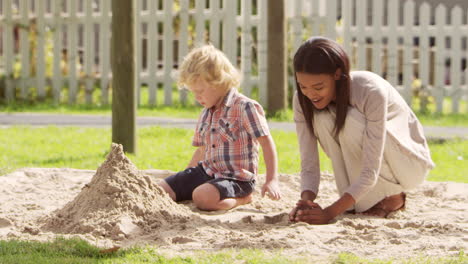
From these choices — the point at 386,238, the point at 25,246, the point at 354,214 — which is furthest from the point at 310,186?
the point at 25,246

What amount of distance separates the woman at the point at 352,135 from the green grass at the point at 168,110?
4.71 metres

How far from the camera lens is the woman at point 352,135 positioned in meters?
3.99

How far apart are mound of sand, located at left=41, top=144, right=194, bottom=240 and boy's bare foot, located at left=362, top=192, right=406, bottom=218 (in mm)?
998

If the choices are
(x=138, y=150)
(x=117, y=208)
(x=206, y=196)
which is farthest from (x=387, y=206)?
(x=138, y=150)

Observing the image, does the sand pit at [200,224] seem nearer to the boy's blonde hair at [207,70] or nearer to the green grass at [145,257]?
the green grass at [145,257]

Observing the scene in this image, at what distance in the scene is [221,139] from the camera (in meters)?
4.72

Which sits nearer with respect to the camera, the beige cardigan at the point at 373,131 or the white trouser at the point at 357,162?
the beige cardigan at the point at 373,131

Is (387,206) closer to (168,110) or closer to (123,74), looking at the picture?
(123,74)

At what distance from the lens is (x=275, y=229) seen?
3.88 m

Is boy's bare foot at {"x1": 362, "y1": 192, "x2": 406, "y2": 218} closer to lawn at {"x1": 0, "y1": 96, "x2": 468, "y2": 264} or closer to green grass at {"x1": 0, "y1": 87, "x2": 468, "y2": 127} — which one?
lawn at {"x1": 0, "y1": 96, "x2": 468, "y2": 264}

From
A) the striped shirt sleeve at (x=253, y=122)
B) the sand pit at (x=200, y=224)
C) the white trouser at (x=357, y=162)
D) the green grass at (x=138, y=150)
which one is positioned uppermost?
the striped shirt sleeve at (x=253, y=122)

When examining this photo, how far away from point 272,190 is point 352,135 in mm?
517

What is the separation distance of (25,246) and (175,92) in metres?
9.93

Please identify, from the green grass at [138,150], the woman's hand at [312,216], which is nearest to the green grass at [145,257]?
the woman's hand at [312,216]
